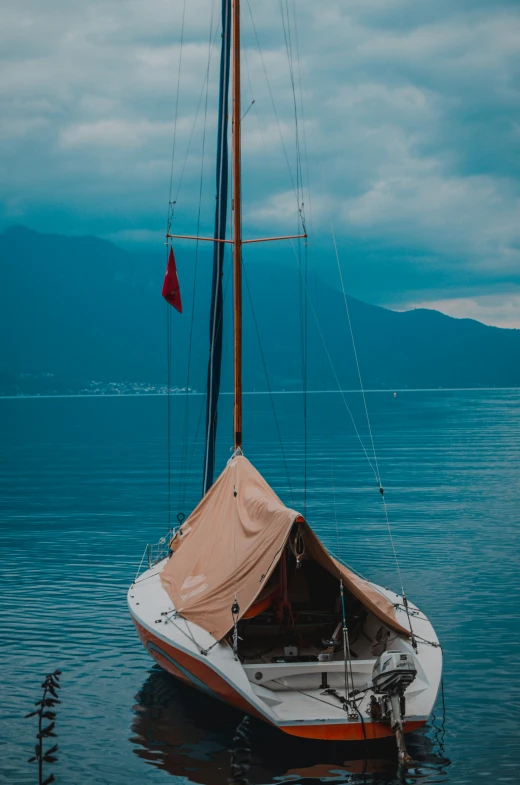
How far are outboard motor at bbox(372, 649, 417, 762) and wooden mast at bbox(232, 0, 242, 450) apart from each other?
258 inches

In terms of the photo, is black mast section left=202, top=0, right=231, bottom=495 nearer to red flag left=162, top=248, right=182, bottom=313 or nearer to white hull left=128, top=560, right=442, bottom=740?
red flag left=162, top=248, right=182, bottom=313

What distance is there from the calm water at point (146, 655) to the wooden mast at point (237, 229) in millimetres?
5339

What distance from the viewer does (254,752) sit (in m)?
13.0

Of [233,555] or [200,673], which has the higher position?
[233,555]

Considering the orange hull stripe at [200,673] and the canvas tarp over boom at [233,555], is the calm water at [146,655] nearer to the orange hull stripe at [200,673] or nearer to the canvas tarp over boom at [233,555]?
the orange hull stripe at [200,673]

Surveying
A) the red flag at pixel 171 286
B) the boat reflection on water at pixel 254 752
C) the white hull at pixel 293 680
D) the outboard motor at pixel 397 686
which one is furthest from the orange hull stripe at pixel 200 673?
the red flag at pixel 171 286

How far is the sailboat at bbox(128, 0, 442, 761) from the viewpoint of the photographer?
39.1ft

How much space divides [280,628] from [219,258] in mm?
9082

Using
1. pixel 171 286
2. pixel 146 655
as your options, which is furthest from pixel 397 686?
pixel 171 286

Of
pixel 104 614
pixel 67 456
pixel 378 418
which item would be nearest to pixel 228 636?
pixel 104 614

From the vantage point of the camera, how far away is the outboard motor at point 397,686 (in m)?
11.6

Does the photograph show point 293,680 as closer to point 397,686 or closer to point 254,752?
point 254,752

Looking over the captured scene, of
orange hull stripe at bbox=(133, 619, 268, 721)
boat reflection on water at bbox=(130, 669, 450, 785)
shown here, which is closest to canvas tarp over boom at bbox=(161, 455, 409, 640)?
orange hull stripe at bbox=(133, 619, 268, 721)

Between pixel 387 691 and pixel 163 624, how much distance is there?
4318 mm
